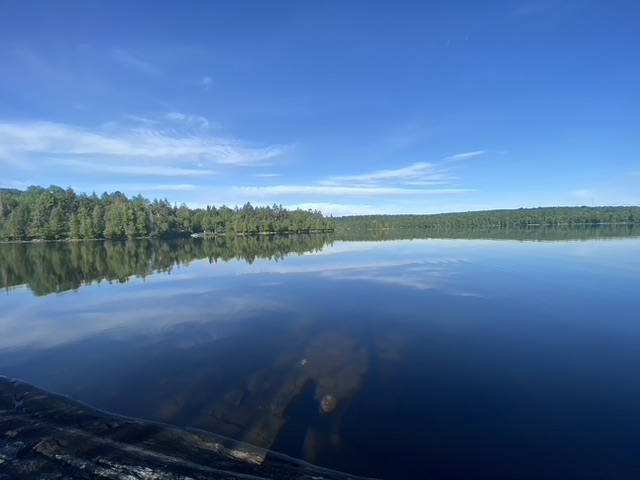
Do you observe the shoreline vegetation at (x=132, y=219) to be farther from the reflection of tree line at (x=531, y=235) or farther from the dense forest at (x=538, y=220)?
the reflection of tree line at (x=531, y=235)

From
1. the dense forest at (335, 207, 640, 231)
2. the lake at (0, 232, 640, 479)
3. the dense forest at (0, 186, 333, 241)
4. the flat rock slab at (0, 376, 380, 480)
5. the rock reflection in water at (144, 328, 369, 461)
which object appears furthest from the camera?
the dense forest at (335, 207, 640, 231)

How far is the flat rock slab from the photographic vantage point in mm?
6105

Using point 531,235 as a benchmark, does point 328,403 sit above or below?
Answer: below

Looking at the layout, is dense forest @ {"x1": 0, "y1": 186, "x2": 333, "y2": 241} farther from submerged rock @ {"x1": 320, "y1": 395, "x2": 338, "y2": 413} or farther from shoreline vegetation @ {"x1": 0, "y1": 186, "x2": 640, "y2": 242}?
submerged rock @ {"x1": 320, "y1": 395, "x2": 338, "y2": 413}

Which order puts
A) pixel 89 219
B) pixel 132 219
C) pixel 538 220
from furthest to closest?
pixel 538 220, pixel 132 219, pixel 89 219

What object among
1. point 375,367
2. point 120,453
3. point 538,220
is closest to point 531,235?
→ point 375,367

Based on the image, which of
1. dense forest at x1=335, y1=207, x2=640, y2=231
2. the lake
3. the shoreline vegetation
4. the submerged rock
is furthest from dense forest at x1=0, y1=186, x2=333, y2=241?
the submerged rock

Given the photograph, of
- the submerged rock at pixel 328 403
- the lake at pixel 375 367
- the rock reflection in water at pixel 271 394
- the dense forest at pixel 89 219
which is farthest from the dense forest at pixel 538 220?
the submerged rock at pixel 328 403

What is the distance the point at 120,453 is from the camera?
21.7 feet

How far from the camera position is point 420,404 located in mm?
9414

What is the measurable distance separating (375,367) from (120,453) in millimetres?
7561

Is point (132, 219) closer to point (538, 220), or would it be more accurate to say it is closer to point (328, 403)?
point (328, 403)

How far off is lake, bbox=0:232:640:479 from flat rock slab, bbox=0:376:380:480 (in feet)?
2.62

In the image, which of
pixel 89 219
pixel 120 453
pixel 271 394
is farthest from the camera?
pixel 89 219
